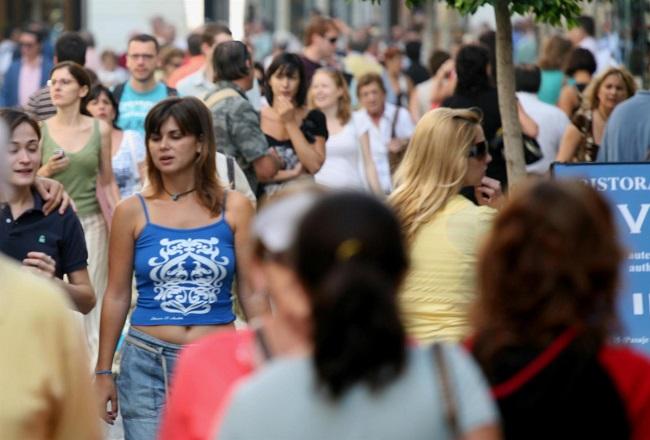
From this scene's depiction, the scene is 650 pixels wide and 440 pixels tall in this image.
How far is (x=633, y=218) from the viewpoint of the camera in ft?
26.2

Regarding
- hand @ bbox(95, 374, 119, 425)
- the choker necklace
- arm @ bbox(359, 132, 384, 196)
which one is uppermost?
the choker necklace

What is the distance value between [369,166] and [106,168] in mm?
3173

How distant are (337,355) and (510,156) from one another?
6668 millimetres

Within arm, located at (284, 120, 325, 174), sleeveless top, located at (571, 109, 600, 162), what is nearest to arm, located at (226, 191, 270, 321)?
arm, located at (284, 120, 325, 174)

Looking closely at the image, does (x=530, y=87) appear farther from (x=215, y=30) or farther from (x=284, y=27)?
(x=284, y=27)

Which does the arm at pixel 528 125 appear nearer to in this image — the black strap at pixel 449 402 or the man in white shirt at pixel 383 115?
the man in white shirt at pixel 383 115

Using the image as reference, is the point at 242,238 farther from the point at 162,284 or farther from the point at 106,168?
the point at 106,168

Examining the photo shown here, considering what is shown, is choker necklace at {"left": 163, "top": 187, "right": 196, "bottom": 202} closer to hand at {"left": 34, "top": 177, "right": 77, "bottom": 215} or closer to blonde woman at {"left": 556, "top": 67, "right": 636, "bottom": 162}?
hand at {"left": 34, "top": 177, "right": 77, "bottom": 215}

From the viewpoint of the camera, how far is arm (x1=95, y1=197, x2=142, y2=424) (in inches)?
256

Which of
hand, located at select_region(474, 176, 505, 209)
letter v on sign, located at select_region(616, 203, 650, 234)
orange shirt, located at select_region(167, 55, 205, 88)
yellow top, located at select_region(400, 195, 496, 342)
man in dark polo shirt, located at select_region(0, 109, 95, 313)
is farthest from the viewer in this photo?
orange shirt, located at select_region(167, 55, 205, 88)

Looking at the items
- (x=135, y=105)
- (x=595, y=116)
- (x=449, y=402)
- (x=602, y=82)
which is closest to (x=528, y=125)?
(x=595, y=116)

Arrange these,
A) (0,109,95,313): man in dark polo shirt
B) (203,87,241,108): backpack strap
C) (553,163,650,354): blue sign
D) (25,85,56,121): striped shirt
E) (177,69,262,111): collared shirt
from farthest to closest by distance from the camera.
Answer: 1. (177,69,262,111): collared shirt
2. (25,85,56,121): striped shirt
3. (203,87,241,108): backpack strap
4. (553,163,650,354): blue sign
5. (0,109,95,313): man in dark polo shirt

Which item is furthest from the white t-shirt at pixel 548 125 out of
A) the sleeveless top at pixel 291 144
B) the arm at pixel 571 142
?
the sleeveless top at pixel 291 144

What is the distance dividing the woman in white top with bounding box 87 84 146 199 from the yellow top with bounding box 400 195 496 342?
5383mm
